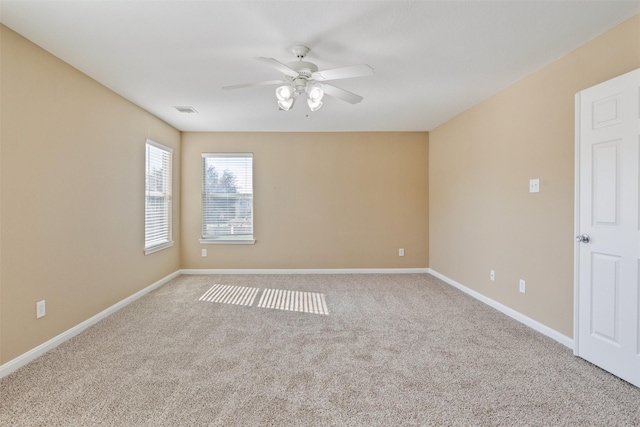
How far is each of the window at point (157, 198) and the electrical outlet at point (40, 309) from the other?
5.32 ft

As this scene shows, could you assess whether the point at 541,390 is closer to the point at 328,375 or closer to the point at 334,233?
the point at 328,375

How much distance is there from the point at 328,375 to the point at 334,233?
3348 millimetres

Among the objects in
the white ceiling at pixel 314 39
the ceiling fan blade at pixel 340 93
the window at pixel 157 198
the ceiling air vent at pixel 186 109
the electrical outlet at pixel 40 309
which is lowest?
the electrical outlet at pixel 40 309

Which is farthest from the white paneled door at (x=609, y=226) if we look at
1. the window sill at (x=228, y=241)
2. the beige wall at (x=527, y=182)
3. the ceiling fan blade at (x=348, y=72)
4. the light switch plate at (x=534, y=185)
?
the window sill at (x=228, y=241)

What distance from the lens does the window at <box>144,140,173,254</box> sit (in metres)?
4.25

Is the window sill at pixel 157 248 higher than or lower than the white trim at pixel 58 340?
higher

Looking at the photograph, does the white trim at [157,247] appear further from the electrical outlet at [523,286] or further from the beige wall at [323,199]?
the electrical outlet at [523,286]

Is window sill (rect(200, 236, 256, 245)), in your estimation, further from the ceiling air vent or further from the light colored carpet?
the ceiling air vent

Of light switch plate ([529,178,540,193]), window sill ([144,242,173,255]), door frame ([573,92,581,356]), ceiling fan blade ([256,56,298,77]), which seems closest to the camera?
ceiling fan blade ([256,56,298,77])

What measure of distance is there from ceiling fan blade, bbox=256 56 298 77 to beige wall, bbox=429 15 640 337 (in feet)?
7.46

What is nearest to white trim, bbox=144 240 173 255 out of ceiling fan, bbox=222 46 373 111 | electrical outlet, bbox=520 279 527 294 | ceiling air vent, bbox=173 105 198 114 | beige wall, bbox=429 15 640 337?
ceiling air vent, bbox=173 105 198 114

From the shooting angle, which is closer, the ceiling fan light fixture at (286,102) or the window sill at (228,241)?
the ceiling fan light fixture at (286,102)

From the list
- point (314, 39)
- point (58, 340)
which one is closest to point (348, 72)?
point (314, 39)

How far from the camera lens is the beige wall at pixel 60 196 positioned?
2.24 m
